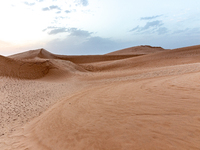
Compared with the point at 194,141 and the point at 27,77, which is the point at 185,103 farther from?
the point at 27,77

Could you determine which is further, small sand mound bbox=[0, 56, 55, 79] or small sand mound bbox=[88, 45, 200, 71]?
small sand mound bbox=[88, 45, 200, 71]

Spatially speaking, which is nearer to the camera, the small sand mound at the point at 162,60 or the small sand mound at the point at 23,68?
the small sand mound at the point at 23,68

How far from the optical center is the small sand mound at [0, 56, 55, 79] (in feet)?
48.6

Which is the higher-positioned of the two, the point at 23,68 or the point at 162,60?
the point at 23,68

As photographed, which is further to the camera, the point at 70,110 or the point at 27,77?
the point at 27,77

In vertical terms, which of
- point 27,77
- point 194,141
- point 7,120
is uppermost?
point 27,77

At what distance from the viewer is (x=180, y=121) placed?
345 centimetres

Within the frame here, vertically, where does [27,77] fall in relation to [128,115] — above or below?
above

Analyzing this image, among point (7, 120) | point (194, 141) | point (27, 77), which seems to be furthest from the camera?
point (27, 77)

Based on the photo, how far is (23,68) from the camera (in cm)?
1661

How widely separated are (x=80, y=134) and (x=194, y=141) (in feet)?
8.62

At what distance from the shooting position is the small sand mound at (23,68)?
14808 mm

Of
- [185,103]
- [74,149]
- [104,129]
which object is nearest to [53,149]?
[74,149]

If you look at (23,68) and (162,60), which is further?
(162,60)
